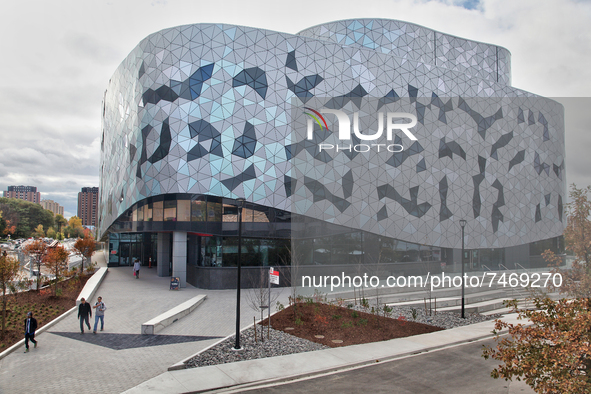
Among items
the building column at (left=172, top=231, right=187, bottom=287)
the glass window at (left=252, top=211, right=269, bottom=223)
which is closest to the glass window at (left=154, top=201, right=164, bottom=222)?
the building column at (left=172, top=231, right=187, bottom=287)

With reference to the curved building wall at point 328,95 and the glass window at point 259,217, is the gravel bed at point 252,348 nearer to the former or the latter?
the glass window at point 259,217

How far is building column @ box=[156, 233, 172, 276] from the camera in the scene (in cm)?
3944

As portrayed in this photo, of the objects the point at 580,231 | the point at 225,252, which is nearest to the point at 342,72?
the point at 225,252

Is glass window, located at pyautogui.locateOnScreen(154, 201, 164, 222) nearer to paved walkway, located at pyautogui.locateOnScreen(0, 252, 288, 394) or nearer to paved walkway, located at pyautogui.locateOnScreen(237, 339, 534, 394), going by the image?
paved walkway, located at pyautogui.locateOnScreen(0, 252, 288, 394)

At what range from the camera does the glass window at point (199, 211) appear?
32.3 m

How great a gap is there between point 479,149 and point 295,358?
3775cm

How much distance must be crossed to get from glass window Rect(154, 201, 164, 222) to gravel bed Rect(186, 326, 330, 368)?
1869 cm

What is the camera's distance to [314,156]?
34906 mm

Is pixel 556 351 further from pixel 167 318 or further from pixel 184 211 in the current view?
pixel 184 211

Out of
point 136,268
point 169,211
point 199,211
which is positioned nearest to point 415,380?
point 199,211

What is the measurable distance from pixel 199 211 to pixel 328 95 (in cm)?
1542

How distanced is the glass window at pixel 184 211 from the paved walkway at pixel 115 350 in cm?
819

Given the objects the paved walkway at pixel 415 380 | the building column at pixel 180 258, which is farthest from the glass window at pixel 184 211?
the paved walkway at pixel 415 380

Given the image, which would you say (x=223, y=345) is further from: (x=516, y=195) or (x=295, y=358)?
(x=516, y=195)
